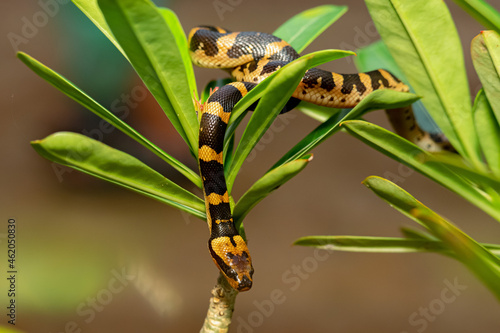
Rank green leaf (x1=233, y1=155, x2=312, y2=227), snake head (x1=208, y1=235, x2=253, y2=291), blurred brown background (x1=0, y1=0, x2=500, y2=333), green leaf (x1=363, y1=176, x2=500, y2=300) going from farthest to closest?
blurred brown background (x1=0, y1=0, x2=500, y2=333) → snake head (x1=208, y1=235, x2=253, y2=291) → green leaf (x1=233, y1=155, x2=312, y2=227) → green leaf (x1=363, y1=176, x2=500, y2=300)

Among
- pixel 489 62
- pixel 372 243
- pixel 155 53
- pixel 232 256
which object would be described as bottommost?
pixel 232 256

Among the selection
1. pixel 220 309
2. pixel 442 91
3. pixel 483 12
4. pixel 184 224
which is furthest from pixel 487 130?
pixel 184 224

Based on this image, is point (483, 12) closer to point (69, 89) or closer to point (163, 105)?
point (163, 105)

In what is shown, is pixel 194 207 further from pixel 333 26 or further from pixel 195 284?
pixel 333 26

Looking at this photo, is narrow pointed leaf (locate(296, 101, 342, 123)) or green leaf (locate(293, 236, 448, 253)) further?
narrow pointed leaf (locate(296, 101, 342, 123))

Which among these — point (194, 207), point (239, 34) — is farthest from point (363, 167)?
point (194, 207)

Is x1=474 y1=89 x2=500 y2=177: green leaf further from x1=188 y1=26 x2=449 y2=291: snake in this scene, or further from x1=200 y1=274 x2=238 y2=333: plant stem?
x1=200 y1=274 x2=238 y2=333: plant stem

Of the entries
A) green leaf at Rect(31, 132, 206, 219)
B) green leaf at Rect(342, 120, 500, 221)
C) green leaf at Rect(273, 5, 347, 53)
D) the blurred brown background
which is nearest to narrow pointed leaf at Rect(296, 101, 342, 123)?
green leaf at Rect(273, 5, 347, 53)
